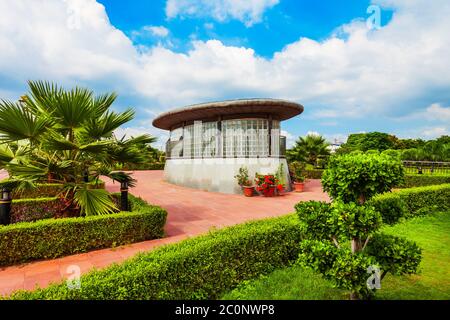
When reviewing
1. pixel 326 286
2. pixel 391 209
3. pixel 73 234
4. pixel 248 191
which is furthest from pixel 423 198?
pixel 73 234

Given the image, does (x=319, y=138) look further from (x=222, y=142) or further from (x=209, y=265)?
(x=209, y=265)

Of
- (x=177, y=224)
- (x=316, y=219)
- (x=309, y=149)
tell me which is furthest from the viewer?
(x=309, y=149)

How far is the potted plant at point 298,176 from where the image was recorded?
45.9 ft

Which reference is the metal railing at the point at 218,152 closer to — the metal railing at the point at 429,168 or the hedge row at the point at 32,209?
the hedge row at the point at 32,209

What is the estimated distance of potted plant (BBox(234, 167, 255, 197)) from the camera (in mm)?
12130

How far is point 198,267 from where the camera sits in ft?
10.9

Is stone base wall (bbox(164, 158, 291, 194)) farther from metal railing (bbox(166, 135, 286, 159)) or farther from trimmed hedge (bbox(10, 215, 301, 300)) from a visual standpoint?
trimmed hedge (bbox(10, 215, 301, 300))

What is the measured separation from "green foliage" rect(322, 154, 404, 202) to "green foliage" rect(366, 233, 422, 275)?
2.01ft

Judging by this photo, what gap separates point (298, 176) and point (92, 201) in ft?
39.6

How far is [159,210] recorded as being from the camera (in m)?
5.89

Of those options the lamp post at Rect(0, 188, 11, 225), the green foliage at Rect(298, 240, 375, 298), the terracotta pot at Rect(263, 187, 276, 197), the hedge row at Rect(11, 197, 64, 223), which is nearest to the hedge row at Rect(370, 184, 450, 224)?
the terracotta pot at Rect(263, 187, 276, 197)

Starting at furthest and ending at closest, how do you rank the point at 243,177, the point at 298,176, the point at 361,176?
the point at 298,176, the point at 243,177, the point at 361,176

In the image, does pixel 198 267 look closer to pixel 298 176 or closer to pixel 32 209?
pixel 32 209

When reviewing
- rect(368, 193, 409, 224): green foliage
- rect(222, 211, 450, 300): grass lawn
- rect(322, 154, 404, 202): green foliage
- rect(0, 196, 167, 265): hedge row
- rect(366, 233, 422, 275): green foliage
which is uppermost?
rect(322, 154, 404, 202): green foliage
